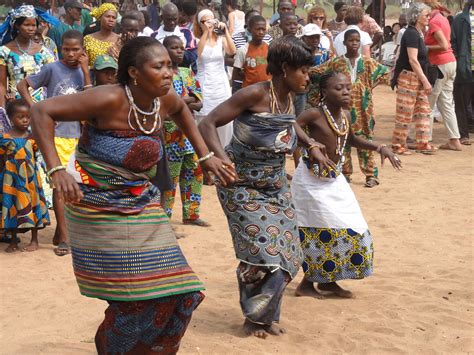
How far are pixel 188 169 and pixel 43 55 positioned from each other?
1770 mm

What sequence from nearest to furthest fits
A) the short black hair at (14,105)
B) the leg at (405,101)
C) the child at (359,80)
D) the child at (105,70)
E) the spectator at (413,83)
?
the child at (105,70)
the short black hair at (14,105)
the child at (359,80)
the spectator at (413,83)
the leg at (405,101)

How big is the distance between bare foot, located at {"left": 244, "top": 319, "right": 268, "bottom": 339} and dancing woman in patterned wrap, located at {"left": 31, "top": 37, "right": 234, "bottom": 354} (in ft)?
4.10

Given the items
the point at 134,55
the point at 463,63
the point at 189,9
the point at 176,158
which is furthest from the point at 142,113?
the point at 463,63

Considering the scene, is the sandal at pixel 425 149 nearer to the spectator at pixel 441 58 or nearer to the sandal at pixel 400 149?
the sandal at pixel 400 149

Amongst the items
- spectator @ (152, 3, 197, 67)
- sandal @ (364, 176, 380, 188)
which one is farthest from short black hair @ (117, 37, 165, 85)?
sandal @ (364, 176, 380, 188)

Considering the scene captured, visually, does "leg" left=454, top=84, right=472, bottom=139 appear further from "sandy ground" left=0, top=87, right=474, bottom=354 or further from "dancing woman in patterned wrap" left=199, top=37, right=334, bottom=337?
"dancing woman in patterned wrap" left=199, top=37, right=334, bottom=337

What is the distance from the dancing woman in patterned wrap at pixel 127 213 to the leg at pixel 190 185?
4.21m

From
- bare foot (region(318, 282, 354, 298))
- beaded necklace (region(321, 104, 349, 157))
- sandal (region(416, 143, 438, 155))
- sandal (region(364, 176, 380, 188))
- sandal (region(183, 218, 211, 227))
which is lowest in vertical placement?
sandal (region(416, 143, 438, 155))

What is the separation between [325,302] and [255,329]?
90 centimetres

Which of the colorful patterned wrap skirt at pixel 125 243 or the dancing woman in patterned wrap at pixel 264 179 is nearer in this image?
the colorful patterned wrap skirt at pixel 125 243

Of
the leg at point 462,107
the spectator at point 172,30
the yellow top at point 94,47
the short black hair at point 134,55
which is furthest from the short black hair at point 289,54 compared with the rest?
the leg at point 462,107

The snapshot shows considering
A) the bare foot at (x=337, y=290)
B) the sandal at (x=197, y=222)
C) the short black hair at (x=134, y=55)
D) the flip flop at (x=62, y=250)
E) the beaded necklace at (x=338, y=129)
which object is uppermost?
the short black hair at (x=134, y=55)

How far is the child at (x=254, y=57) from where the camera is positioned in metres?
10.7

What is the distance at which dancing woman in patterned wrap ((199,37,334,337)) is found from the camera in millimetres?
5309
